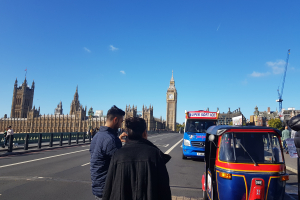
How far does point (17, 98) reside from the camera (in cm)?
12625

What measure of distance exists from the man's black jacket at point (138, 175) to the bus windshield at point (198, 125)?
1111 centimetres

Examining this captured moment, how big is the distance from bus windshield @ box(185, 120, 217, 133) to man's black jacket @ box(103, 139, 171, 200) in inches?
437

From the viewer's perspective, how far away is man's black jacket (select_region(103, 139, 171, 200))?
7.30 ft

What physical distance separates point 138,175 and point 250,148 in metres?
3.66

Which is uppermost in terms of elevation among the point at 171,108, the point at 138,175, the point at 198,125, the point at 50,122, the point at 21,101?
the point at 21,101

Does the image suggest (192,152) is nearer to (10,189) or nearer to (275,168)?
(275,168)

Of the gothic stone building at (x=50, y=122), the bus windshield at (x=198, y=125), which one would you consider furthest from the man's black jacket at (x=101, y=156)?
the gothic stone building at (x=50, y=122)

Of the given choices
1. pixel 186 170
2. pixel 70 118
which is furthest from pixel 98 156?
pixel 70 118

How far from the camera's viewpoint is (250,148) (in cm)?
498

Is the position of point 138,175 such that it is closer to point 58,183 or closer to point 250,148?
point 250,148

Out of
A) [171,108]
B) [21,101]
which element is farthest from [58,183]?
[171,108]

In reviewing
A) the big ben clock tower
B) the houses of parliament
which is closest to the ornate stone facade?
the houses of parliament

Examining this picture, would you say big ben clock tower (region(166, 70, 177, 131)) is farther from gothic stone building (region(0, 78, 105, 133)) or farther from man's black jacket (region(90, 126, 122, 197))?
man's black jacket (region(90, 126, 122, 197))

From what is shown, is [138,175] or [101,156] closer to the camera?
[138,175]
